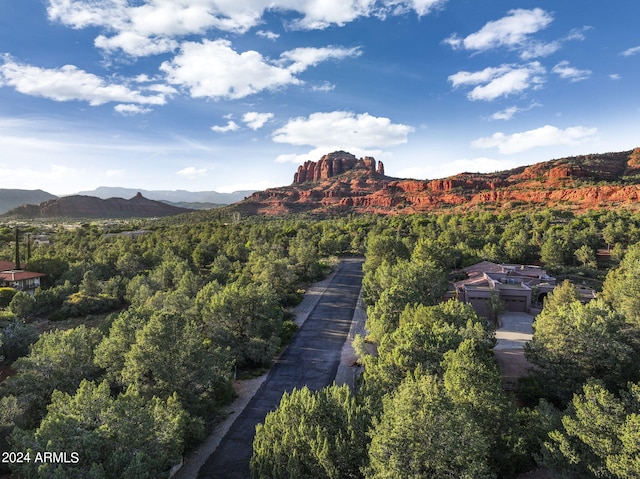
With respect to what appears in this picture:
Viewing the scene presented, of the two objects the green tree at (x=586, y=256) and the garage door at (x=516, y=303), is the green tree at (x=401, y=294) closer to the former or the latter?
the garage door at (x=516, y=303)

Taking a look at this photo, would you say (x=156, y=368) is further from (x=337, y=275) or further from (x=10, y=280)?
(x=337, y=275)

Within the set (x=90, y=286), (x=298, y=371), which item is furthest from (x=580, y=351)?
(x=90, y=286)

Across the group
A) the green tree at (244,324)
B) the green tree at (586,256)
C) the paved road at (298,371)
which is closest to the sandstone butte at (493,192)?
the green tree at (586,256)

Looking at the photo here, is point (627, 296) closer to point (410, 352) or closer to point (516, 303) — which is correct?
point (516, 303)

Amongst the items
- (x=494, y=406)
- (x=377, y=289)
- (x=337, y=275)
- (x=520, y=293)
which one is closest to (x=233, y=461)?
(x=494, y=406)

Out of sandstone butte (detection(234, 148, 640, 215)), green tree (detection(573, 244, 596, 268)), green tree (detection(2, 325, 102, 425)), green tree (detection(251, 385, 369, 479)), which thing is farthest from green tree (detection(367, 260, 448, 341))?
sandstone butte (detection(234, 148, 640, 215))
